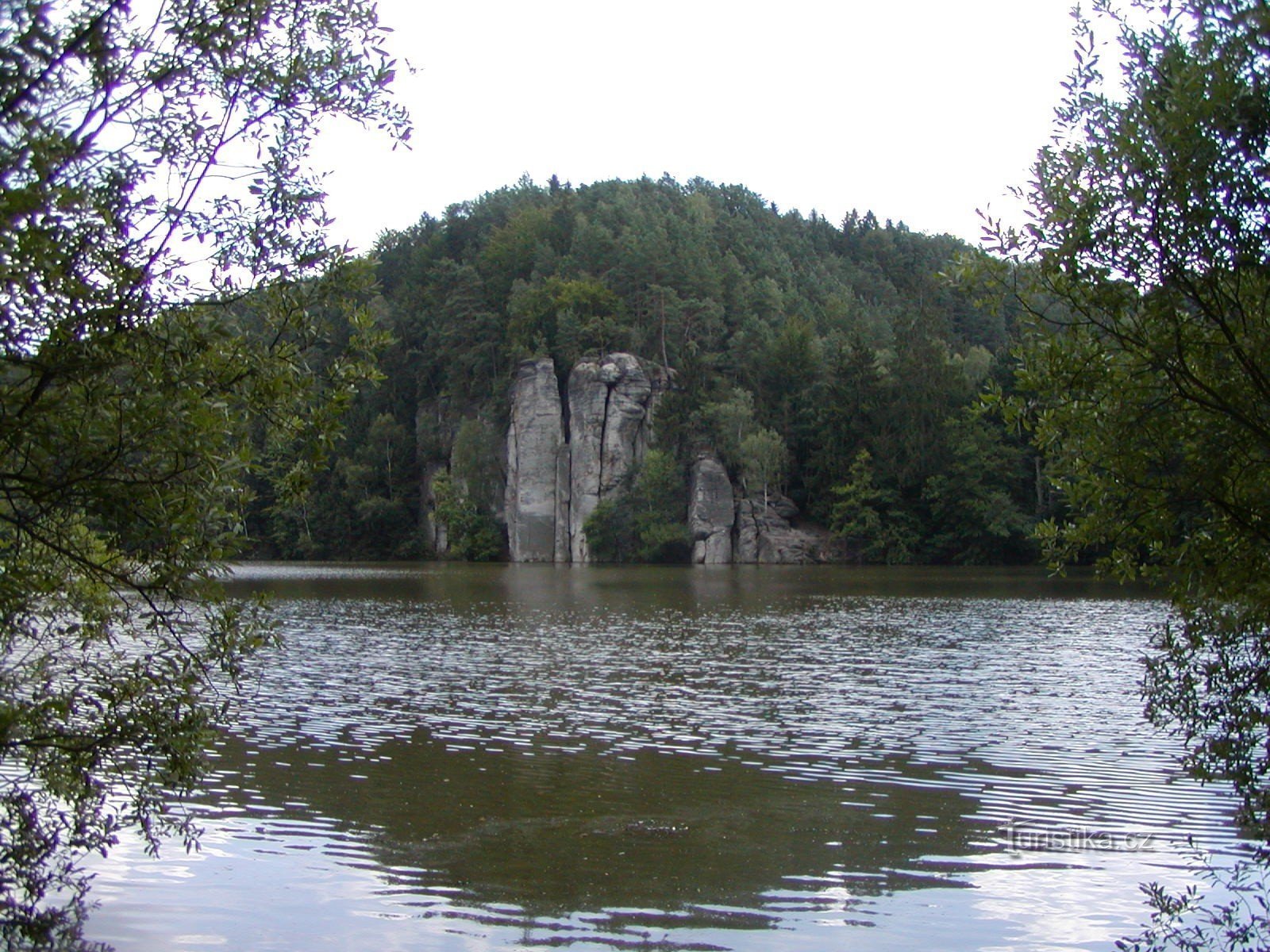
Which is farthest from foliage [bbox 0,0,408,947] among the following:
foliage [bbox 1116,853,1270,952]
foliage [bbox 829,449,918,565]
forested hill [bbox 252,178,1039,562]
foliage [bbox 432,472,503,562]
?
foliage [bbox 432,472,503,562]

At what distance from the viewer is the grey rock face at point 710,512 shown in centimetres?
9144

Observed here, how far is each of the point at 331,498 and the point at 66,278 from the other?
4224 inches

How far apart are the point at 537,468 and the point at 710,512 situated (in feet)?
53.1

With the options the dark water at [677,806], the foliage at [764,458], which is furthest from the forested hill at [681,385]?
the dark water at [677,806]

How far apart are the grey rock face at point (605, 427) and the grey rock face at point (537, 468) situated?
62.7 inches

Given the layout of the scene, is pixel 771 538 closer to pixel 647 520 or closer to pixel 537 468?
pixel 647 520

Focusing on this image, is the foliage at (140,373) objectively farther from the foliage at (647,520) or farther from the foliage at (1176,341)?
the foliage at (647,520)

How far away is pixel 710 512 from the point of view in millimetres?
92688

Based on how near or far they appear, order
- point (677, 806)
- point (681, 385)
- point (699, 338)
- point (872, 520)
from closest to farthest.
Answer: point (677, 806) < point (872, 520) < point (681, 385) < point (699, 338)

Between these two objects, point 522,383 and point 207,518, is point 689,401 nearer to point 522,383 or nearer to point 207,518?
point 522,383

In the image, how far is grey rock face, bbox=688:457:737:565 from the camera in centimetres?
9144

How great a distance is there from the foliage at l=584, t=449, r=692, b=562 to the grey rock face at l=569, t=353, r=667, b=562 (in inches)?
73.9

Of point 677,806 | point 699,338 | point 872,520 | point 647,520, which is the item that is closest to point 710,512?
point 647,520

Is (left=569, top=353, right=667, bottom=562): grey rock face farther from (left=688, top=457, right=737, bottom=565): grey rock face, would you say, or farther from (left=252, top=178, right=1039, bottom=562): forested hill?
(left=688, top=457, right=737, bottom=565): grey rock face
